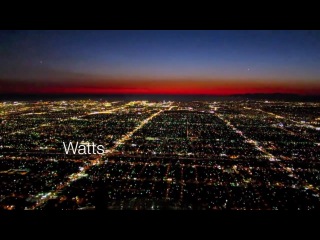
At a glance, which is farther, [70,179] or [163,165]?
[163,165]

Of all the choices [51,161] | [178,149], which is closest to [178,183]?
[178,149]
